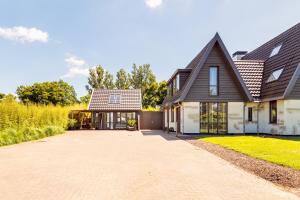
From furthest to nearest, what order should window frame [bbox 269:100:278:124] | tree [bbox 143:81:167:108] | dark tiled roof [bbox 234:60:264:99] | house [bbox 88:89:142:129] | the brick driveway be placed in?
tree [bbox 143:81:167:108], house [bbox 88:89:142:129], dark tiled roof [bbox 234:60:264:99], window frame [bbox 269:100:278:124], the brick driveway

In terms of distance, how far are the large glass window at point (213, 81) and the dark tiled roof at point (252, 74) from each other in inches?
124

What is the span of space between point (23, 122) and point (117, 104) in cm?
1476

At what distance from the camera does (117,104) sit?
1309 inches

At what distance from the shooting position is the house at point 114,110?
1284 inches

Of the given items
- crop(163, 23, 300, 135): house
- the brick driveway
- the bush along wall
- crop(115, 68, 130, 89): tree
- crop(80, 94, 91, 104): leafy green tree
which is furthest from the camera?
crop(115, 68, 130, 89): tree

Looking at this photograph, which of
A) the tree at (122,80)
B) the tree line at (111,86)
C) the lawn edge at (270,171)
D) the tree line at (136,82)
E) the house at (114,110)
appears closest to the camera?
the lawn edge at (270,171)

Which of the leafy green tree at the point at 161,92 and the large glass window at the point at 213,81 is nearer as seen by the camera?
the large glass window at the point at 213,81

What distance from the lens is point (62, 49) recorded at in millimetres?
26703

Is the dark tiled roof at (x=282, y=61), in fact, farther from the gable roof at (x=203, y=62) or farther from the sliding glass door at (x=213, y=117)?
the sliding glass door at (x=213, y=117)

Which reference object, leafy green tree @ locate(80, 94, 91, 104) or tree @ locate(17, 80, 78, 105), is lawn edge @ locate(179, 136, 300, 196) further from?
tree @ locate(17, 80, 78, 105)

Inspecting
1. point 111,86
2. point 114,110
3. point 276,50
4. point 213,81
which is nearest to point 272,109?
point 213,81

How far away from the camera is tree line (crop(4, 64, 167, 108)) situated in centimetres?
5209

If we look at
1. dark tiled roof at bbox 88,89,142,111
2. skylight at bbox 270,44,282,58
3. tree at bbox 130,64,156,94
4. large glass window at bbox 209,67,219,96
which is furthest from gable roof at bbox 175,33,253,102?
tree at bbox 130,64,156,94

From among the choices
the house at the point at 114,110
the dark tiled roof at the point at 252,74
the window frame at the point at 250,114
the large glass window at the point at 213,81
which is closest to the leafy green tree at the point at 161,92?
the house at the point at 114,110
